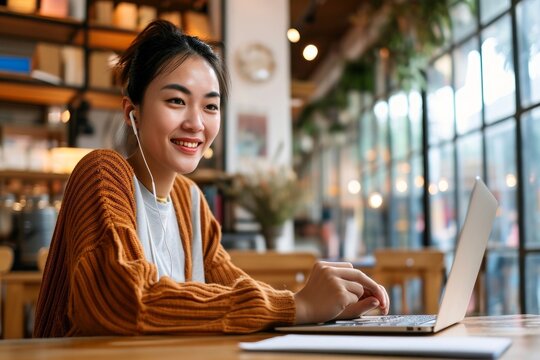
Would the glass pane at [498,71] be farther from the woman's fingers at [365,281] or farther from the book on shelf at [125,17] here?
the woman's fingers at [365,281]

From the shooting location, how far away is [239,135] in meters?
5.40

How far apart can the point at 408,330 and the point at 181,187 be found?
76cm

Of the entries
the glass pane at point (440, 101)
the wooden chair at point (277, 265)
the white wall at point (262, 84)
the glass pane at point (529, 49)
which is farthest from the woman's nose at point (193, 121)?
the glass pane at point (440, 101)

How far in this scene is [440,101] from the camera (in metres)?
5.99

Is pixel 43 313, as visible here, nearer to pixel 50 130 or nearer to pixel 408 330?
pixel 408 330

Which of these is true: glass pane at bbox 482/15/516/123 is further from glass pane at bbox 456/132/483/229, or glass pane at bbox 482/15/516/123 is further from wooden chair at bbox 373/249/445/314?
wooden chair at bbox 373/249/445/314

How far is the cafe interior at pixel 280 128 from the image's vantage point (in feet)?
14.0

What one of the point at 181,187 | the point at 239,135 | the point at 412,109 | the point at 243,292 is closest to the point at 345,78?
the point at 412,109

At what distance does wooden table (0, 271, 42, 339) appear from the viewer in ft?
10.4

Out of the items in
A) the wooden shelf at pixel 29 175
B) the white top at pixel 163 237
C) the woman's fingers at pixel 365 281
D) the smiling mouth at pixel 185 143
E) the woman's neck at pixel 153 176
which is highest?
the wooden shelf at pixel 29 175

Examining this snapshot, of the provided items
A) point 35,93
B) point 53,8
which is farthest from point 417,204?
point 53,8

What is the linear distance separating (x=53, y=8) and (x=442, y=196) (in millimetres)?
3589

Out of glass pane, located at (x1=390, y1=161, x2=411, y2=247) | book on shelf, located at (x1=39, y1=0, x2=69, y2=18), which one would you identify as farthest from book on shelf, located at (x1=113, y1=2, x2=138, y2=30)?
glass pane, located at (x1=390, y1=161, x2=411, y2=247)

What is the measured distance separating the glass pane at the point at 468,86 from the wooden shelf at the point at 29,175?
3.05m
